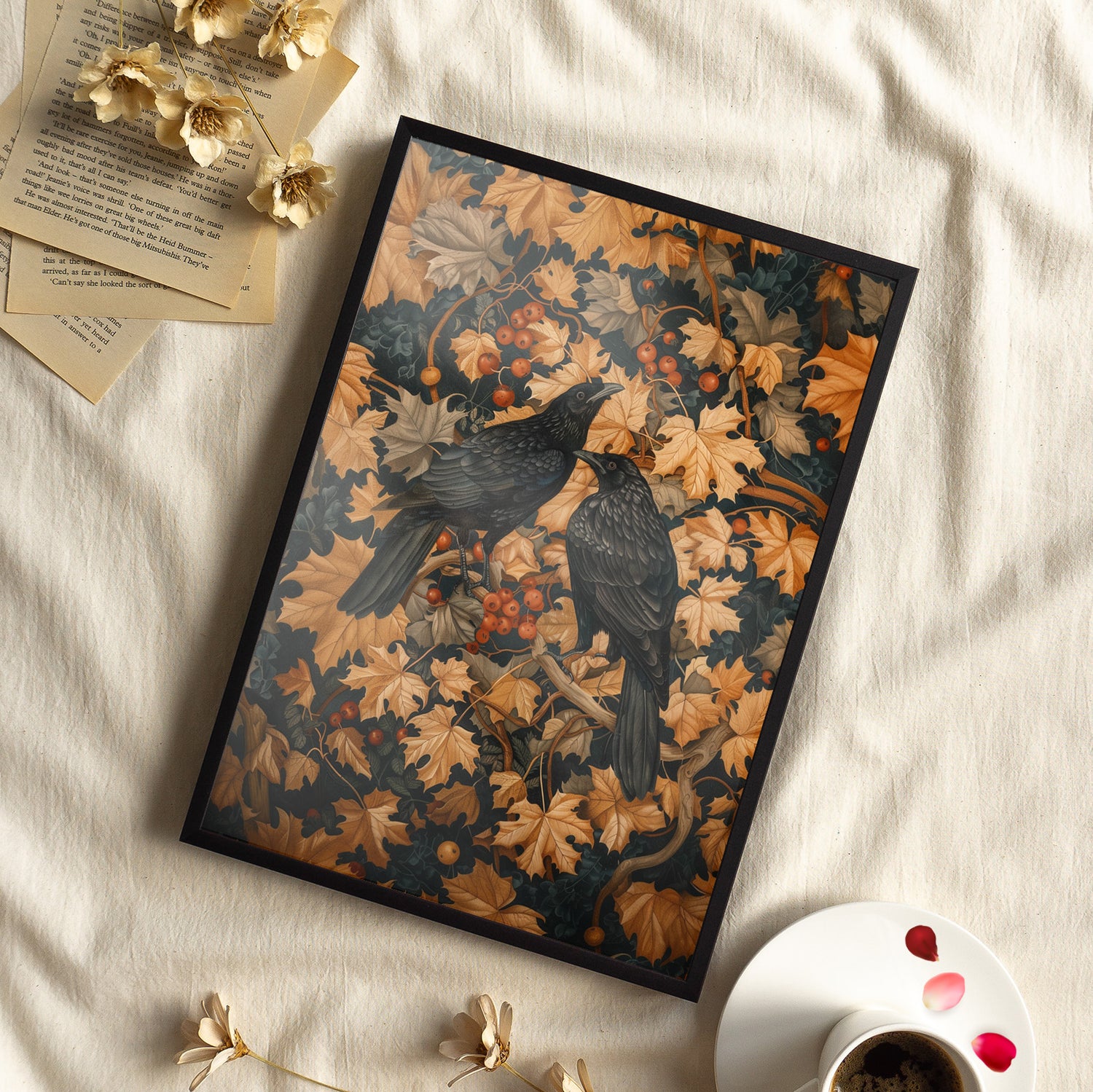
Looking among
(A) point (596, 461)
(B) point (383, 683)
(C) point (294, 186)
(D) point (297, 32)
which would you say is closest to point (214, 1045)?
(B) point (383, 683)

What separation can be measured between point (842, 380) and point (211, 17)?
56 centimetres

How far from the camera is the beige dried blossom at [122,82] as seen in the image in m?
0.64

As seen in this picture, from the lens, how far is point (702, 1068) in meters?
0.68

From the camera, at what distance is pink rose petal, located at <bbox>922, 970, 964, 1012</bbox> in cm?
64

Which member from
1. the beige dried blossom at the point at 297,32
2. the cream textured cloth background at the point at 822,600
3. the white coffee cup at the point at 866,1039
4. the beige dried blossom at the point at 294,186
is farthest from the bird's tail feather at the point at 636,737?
the beige dried blossom at the point at 297,32

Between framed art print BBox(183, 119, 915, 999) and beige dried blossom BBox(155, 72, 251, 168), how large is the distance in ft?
0.42

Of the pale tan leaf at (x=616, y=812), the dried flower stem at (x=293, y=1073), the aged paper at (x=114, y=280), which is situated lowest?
the dried flower stem at (x=293, y=1073)

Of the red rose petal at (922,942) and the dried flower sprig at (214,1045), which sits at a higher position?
the red rose petal at (922,942)

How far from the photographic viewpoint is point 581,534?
0.65 meters

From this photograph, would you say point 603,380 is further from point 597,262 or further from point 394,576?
point 394,576

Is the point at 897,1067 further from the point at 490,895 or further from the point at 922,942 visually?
the point at 490,895

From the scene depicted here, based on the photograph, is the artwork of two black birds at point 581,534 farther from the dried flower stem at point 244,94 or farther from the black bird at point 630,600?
the dried flower stem at point 244,94

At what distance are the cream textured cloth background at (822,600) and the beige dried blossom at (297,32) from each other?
Answer: 0.09 feet

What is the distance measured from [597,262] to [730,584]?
0.27m
